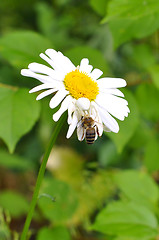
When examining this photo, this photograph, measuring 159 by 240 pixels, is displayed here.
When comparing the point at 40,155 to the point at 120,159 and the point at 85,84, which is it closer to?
the point at 120,159

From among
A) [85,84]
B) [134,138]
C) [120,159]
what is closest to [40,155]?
A: [120,159]

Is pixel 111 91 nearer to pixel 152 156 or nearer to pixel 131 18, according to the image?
pixel 131 18

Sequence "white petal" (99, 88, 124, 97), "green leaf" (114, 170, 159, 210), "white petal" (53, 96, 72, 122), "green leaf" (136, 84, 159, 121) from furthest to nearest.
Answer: "green leaf" (136, 84, 159, 121)
"green leaf" (114, 170, 159, 210)
"white petal" (99, 88, 124, 97)
"white petal" (53, 96, 72, 122)

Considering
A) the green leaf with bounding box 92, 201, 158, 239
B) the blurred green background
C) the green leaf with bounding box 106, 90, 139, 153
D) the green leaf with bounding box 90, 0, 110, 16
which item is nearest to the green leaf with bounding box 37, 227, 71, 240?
the blurred green background

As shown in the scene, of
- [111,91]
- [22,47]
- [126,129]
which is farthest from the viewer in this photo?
[22,47]

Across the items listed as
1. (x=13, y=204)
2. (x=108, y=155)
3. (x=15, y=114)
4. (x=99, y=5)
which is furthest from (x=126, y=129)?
(x=13, y=204)

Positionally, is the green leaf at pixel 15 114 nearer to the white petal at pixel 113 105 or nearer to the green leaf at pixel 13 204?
the white petal at pixel 113 105

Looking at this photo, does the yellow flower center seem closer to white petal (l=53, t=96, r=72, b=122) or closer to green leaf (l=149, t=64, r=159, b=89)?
white petal (l=53, t=96, r=72, b=122)

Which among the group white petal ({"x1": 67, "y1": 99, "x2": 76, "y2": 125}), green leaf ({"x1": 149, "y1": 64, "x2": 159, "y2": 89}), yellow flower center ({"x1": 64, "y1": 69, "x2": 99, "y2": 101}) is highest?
green leaf ({"x1": 149, "y1": 64, "x2": 159, "y2": 89})
